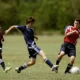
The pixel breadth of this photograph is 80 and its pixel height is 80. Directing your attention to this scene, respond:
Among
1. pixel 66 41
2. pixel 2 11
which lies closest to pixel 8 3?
pixel 2 11

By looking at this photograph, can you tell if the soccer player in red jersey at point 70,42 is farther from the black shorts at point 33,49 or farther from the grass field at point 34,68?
the black shorts at point 33,49

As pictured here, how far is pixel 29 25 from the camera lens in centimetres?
1448

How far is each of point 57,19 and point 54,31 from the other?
252cm

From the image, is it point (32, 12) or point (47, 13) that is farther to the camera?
point (32, 12)

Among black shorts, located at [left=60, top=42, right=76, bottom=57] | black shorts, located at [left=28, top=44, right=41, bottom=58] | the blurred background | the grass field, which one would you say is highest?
black shorts, located at [left=28, top=44, right=41, bottom=58]

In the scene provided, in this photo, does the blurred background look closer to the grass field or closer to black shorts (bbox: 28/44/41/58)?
the grass field

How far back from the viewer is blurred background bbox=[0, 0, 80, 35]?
79500 mm

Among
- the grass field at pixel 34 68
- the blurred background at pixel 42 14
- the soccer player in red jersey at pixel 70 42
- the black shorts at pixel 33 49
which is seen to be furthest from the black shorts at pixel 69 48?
the blurred background at pixel 42 14

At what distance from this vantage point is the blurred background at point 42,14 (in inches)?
3130

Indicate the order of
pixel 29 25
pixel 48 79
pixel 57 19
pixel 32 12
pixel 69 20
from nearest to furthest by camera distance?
pixel 48 79 < pixel 29 25 < pixel 69 20 < pixel 57 19 < pixel 32 12

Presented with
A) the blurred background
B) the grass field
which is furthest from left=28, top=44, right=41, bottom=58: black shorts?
the blurred background

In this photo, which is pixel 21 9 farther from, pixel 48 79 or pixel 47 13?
pixel 48 79

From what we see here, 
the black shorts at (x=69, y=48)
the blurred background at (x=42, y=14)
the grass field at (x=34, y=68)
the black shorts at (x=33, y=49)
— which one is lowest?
the blurred background at (x=42, y=14)

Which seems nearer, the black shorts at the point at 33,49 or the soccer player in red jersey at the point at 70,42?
the black shorts at the point at 33,49
